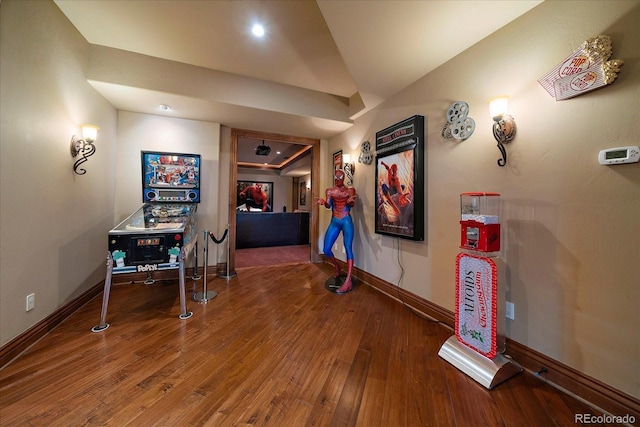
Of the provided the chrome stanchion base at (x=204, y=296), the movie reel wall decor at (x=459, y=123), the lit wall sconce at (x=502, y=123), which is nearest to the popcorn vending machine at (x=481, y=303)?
the lit wall sconce at (x=502, y=123)

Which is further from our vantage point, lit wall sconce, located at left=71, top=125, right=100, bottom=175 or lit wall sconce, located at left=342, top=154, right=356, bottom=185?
lit wall sconce, located at left=342, top=154, right=356, bottom=185

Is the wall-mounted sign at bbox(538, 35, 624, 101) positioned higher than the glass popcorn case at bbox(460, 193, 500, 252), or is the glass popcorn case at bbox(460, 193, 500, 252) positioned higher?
the wall-mounted sign at bbox(538, 35, 624, 101)

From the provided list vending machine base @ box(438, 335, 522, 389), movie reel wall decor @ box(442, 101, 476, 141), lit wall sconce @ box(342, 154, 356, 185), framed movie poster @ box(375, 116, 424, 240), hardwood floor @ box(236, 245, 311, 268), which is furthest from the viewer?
hardwood floor @ box(236, 245, 311, 268)

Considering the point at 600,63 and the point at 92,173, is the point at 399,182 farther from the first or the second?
the point at 92,173

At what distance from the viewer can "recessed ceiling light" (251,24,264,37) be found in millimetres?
2336

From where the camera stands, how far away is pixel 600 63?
141 cm

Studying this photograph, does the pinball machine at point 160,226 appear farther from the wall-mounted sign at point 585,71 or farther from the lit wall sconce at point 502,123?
the wall-mounted sign at point 585,71

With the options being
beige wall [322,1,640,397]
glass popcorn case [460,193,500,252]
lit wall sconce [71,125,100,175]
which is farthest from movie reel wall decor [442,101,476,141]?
lit wall sconce [71,125,100,175]

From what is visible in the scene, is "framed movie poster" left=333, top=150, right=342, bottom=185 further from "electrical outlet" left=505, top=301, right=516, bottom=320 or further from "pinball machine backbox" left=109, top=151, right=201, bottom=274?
"electrical outlet" left=505, top=301, right=516, bottom=320

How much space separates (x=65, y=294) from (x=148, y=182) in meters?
1.55

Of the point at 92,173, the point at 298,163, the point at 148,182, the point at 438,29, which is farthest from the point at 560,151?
the point at 298,163

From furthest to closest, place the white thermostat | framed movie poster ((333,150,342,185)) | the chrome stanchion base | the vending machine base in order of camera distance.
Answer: framed movie poster ((333,150,342,185)) → the chrome stanchion base → the vending machine base → the white thermostat

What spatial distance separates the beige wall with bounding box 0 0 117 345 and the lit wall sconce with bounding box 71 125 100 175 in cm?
6

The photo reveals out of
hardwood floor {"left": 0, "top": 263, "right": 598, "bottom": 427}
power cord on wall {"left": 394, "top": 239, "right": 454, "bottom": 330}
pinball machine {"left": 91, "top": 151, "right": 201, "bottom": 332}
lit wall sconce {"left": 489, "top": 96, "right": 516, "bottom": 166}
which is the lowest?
hardwood floor {"left": 0, "top": 263, "right": 598, "bottom": 427}
